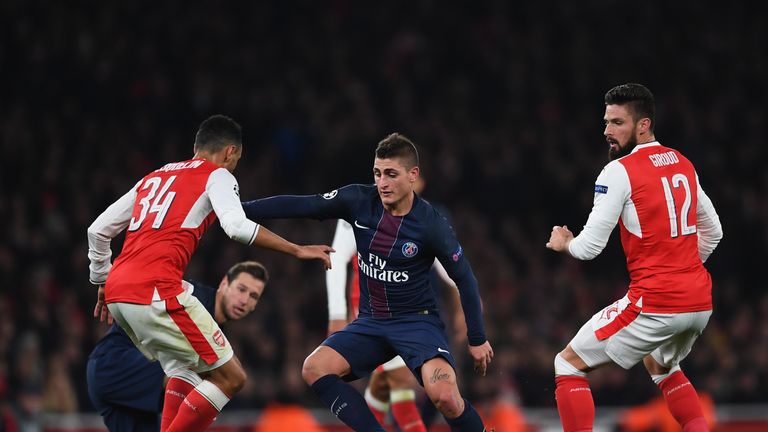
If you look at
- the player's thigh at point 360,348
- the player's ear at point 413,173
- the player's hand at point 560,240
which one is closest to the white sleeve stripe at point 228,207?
the player's thigh at point 360,348

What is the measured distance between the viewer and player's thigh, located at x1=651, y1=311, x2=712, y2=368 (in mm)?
6320

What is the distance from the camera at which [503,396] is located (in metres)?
12.4

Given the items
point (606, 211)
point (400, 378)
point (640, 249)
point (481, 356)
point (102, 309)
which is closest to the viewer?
point (606, 211)

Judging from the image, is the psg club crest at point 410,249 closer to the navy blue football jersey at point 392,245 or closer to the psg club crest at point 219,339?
the navy blue football jersey at point 392,245

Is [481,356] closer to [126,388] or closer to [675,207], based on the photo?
[675,207]

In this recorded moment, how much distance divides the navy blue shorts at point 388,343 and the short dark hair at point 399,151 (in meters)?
0.99

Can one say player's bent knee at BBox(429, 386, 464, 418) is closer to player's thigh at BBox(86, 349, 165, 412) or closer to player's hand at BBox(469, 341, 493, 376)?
player's hand at BBox(469, 341, 493, 376)

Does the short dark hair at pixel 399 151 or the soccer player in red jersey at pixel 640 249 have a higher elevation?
the short dark hair at pixel 399 151

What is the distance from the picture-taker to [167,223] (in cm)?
643

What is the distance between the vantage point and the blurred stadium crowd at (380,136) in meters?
13.2

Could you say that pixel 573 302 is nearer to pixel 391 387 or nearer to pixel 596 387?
pixel 596 387

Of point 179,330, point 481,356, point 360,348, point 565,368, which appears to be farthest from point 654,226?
point 179,330

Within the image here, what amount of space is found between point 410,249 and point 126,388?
2210 millimetres

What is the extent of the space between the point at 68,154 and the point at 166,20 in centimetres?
374
